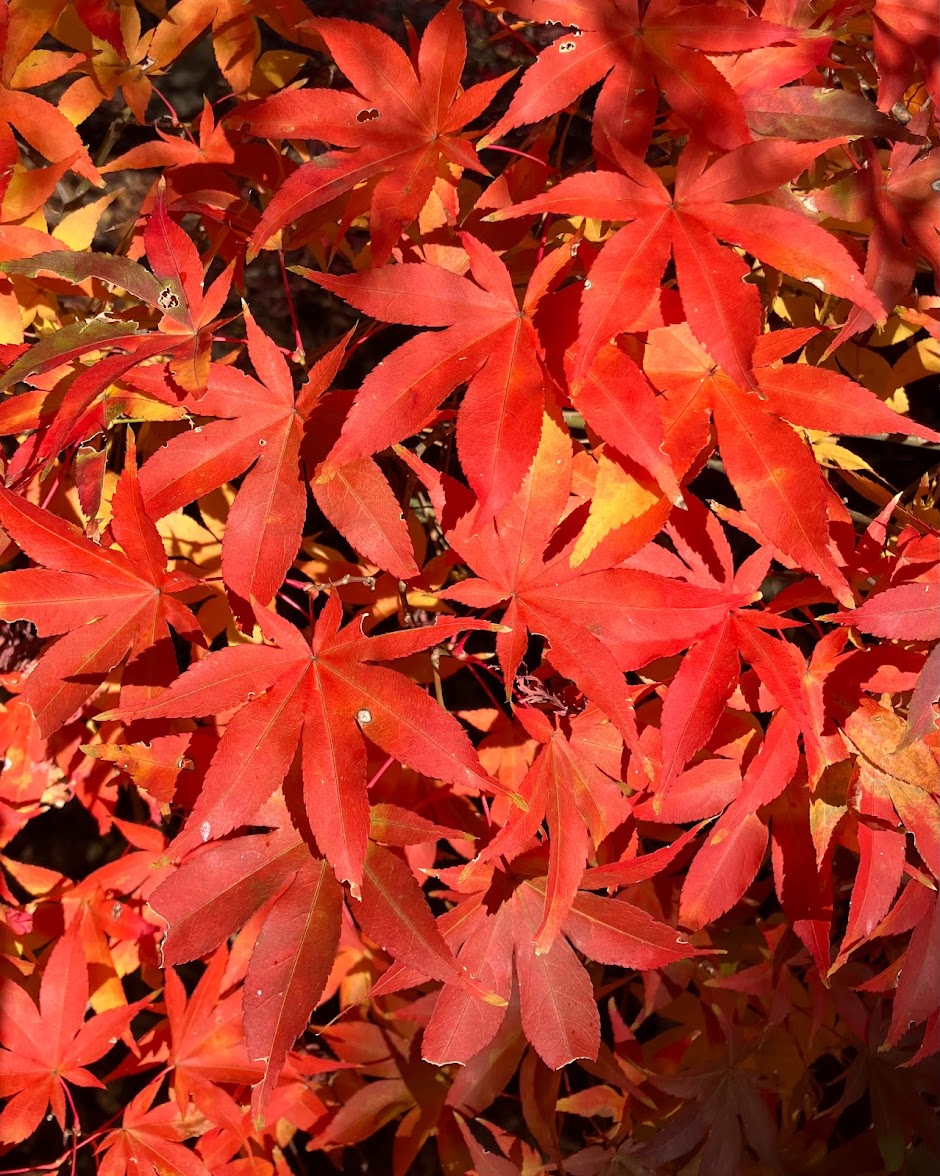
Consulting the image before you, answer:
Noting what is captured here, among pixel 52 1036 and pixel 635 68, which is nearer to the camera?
pixel 635 68

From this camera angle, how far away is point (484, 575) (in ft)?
2.07

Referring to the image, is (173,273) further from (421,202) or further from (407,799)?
(407,799)

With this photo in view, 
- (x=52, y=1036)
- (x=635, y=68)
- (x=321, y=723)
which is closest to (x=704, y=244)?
(x=635, y=68)

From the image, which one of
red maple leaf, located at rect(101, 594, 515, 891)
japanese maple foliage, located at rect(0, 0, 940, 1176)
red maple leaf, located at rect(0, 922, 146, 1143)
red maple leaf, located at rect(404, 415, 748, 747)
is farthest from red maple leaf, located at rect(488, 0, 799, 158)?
red maple leaf, located at rect(0, 922, 146, 1143)

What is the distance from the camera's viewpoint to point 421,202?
631 mm

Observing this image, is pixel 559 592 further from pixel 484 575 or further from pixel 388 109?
pixel 388 109

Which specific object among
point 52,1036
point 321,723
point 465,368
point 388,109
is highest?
point 388,109

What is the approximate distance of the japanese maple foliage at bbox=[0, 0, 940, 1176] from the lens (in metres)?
0.59

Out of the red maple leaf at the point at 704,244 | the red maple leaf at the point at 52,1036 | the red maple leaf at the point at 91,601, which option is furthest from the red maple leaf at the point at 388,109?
the red maple leaf at the point at 52,1036

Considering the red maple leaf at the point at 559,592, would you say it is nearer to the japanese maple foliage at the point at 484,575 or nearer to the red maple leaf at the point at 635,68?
the japanese maple foliage at the point at 484,575

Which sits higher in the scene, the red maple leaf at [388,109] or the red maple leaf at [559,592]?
the red maple leaf at [388,109]

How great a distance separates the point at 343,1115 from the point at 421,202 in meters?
0.85

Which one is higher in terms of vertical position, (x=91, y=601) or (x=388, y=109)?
(x=388, y=109)

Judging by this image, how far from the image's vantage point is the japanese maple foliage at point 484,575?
59cm
